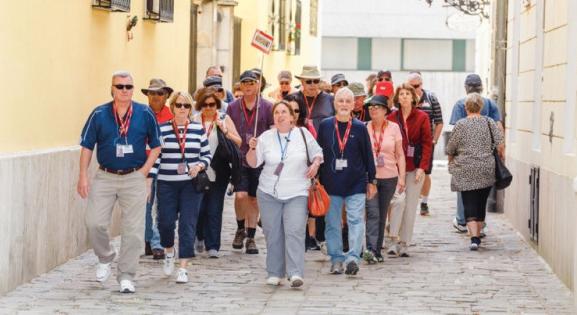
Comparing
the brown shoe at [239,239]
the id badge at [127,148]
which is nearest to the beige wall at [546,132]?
the brown shoe at [239,239]

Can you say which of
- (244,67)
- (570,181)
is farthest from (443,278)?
(244,67)

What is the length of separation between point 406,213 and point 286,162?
118 inches

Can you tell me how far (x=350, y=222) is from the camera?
539 inches

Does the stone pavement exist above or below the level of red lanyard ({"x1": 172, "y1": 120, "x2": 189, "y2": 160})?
below

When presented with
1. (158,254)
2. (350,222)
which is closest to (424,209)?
(158,254)

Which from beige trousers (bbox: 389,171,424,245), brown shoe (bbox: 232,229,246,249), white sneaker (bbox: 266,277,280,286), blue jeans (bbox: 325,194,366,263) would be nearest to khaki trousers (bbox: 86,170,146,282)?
white sneaker (bbox: 266,277,280,286)

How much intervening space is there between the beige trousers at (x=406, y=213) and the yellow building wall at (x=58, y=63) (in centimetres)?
341

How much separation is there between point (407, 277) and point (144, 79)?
582cm

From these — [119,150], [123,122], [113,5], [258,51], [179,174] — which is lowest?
[179,174]

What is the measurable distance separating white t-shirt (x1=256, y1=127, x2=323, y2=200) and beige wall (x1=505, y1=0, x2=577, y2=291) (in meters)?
2.33

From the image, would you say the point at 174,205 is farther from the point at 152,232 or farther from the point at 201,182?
the point at 152,232

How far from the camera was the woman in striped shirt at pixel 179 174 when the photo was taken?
13320 millimetres

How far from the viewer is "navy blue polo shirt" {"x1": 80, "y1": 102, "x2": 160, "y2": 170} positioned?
1215 centimetres

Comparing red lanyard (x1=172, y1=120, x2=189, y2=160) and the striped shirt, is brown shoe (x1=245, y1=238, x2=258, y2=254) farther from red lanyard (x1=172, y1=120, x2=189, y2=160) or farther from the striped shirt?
red lanyard (x1=172, y1=120, x2=189, y2=160)
